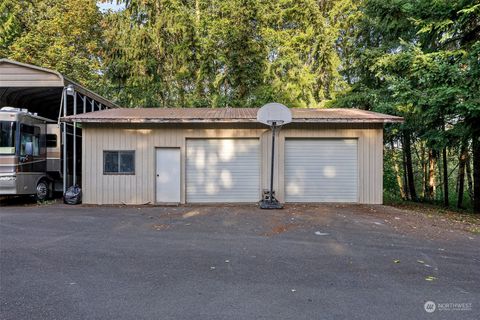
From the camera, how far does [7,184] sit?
33.1 feet

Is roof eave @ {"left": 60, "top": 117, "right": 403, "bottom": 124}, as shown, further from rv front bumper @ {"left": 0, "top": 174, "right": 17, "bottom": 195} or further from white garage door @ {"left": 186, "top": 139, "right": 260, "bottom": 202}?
rv front bumper @ {"left": 0, "top": 174, "right": 17, "bottom": 195}

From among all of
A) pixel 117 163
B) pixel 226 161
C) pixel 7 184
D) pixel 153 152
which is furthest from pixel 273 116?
pixel 7 184

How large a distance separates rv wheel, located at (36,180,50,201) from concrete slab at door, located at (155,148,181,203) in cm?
440

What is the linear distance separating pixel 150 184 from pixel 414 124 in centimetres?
1024

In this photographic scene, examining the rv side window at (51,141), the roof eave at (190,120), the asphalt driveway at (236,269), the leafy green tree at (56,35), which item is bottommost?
the asphalt driveway at (236,269)

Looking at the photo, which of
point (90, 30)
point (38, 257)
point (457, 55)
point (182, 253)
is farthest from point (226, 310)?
point (90, 30)

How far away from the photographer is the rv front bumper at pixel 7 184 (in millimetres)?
10055

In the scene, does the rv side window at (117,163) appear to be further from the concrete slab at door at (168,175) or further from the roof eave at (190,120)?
the roof eave at (190,120)

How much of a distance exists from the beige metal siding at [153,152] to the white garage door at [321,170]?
0.75ft

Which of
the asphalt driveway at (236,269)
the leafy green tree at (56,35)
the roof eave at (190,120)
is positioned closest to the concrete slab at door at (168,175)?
the roof eave at (190,120)

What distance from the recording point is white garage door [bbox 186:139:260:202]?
11000 millimetres

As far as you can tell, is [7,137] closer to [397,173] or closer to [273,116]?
[273,116]

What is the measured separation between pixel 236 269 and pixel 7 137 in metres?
9.60

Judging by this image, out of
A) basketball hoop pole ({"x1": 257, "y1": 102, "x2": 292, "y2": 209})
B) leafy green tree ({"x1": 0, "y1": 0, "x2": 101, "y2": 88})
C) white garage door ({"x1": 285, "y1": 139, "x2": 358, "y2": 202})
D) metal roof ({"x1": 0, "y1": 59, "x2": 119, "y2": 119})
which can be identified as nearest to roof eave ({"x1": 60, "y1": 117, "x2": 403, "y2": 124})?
basketball hoop pole ({"x1": 257, "y1": 102, "x2": 292, "y2": 209})
